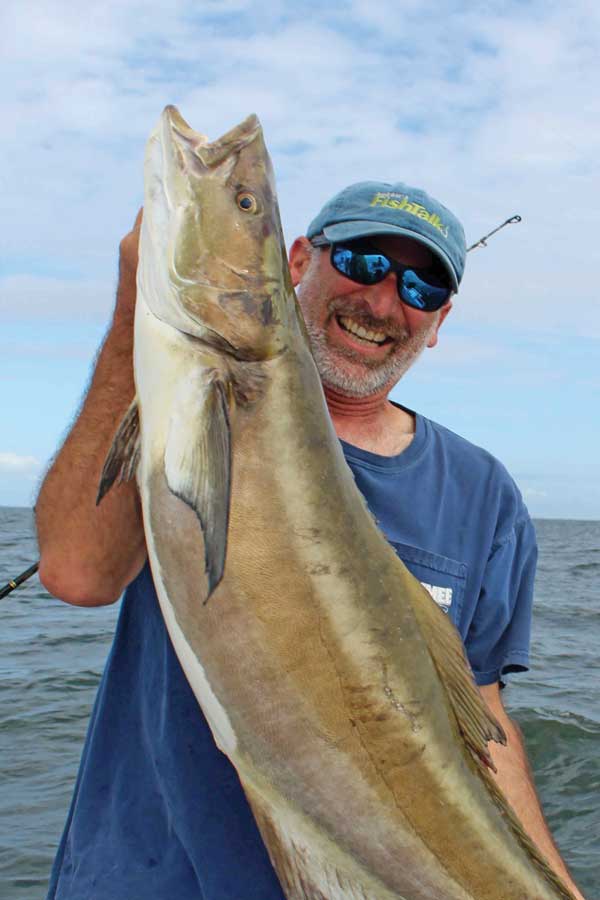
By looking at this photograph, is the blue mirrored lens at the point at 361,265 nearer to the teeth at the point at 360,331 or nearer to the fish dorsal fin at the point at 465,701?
the teeth at the point at 360,331

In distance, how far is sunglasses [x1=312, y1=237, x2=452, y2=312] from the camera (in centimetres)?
332

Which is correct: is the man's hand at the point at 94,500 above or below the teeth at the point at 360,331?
below

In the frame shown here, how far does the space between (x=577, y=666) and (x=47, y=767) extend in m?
7.64

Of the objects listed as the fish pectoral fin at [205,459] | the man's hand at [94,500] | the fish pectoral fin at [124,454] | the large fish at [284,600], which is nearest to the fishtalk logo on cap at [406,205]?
the large fish at [284,600]

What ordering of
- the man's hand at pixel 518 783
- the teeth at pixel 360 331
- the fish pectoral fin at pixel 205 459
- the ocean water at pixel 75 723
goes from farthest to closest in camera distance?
1. the ocean water at pixel 75 723
2. the teeth at pixel 360 331
3. the man's hand at pixel 518 783
4. the fish pectoral fin at pixel 205 459

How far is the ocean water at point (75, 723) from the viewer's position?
260 inches

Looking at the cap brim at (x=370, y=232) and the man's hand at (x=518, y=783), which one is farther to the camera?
the cap brim at (x=370, y=232)

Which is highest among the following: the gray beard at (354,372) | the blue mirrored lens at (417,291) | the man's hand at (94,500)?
the blue mirrored lens at (417,291)

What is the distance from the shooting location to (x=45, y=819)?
269 inches

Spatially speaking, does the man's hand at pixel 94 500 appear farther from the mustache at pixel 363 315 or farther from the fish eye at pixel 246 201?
the mustache at pixel 363 315

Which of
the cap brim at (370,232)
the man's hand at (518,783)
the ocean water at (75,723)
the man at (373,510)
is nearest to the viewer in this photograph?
the man at (373,510)

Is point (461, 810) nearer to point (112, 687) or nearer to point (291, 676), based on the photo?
point (291, 676)

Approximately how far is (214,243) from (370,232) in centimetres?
90

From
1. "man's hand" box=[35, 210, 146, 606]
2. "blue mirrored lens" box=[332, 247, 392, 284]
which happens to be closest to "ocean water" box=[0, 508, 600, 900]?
"man's hand" box=[35, 210, 146, 606]
